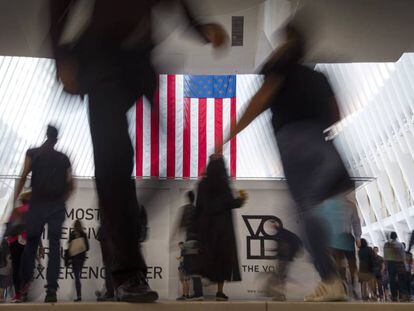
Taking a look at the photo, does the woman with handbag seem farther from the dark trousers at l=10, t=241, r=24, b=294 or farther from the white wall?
the white wall

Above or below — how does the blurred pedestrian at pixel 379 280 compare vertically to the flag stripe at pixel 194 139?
below

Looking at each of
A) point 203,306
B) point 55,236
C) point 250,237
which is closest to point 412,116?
point 250,237

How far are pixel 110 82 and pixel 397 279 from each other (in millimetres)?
7765

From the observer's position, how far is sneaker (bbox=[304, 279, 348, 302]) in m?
1.96

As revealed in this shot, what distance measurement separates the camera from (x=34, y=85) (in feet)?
42.3

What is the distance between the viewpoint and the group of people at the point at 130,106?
1.77m

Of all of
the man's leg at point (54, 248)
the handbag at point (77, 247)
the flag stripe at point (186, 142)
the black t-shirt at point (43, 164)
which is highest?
the flag stripe at point (186, 142)

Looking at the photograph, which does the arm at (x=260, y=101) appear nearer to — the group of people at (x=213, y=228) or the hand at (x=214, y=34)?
the hand at (x=214, y=34)

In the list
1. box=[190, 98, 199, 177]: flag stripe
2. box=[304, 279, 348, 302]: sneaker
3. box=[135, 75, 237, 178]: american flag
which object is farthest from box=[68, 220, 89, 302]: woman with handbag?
box=[190, 98, 199, 177]: flag stripe

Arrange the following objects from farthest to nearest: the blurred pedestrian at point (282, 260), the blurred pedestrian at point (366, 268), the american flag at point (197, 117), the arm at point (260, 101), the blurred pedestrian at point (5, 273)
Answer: the american flag at point (197, 117)
the blurred pedestrian at point (366, 268)
the blurred pedestrian at point (5, 273)
the blurred pedestrian at point (282, 260)
the arm at point (260, 101)

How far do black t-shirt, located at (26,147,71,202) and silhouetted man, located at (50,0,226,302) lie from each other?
130 centimetres

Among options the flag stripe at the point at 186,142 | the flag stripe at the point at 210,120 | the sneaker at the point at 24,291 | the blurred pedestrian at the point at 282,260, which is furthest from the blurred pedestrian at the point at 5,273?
the blurred pedestrian at the point at 282,260

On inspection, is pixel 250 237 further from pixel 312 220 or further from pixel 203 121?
pixel 312 220

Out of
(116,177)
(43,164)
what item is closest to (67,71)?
(116,177)
